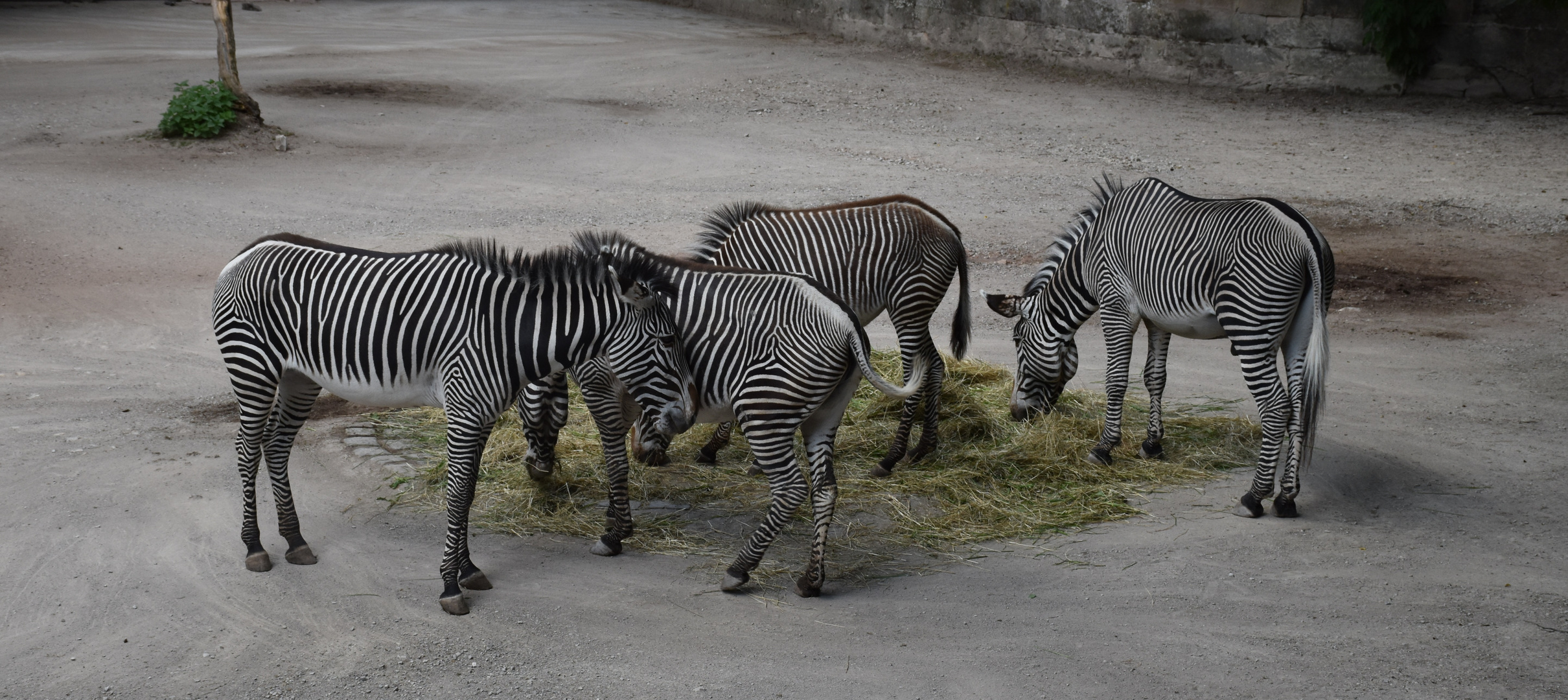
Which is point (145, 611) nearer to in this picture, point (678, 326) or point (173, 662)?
point (173, 662)

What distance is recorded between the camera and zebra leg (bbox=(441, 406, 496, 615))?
5.19m

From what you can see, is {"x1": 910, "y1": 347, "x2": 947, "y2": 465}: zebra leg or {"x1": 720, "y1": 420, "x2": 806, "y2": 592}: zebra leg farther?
{"x1": 910, "y1": 347, "x2": 947, "y2": 465}: zebra leg

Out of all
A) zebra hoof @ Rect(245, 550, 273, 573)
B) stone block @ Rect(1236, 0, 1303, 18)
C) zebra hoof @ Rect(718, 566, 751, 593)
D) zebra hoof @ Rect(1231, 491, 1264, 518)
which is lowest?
zebra hoof @ Rect(245, 550, 273, 573)

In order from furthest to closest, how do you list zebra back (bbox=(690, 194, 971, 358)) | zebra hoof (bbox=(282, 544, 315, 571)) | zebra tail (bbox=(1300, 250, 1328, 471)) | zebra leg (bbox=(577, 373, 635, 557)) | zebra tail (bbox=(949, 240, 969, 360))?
zebra tail (bbox=(949, 240, 969, 360)), zebra back (bbox=(690, 194, 971, 358)), zebra tail (bbox=(1300, 250, 1328, 471)), zebra leg (bbox=(577, 373, 635, 557)), zebra hoof (bbox=(282, 544, 315, 571))

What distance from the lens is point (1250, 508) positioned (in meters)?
Result: 6.29

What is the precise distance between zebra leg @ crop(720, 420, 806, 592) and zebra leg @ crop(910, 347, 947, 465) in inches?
75.3

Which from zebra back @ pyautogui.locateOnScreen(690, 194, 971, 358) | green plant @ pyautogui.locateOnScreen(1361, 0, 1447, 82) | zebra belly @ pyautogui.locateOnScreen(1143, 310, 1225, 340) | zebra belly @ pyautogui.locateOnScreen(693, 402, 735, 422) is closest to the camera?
zebra belly @ pyautogui.locateOnScreen(693, 402, 735, 422)

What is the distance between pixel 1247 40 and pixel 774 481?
16.4 meters

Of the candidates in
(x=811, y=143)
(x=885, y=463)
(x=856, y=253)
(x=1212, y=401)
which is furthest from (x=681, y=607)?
(x=811, y=143)

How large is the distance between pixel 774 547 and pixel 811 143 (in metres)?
10.6

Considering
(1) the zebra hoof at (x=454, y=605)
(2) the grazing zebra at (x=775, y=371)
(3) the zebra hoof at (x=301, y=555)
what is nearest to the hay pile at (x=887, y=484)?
(2) the grazing zebra at (x=775, y=371)

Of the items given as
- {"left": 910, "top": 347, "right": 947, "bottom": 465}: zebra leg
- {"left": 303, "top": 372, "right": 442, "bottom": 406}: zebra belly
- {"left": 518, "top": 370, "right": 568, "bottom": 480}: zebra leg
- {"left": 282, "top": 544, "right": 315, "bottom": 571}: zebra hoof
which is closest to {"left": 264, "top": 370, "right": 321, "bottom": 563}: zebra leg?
{"left": 282, "top": 544, "right": 315, "bottom": 571}: zebra hoof

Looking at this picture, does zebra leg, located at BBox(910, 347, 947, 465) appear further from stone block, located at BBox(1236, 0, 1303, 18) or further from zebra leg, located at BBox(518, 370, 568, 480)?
stone block, located at BBox(1236, 0, 1303, 18)

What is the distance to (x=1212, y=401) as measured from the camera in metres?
8.19
